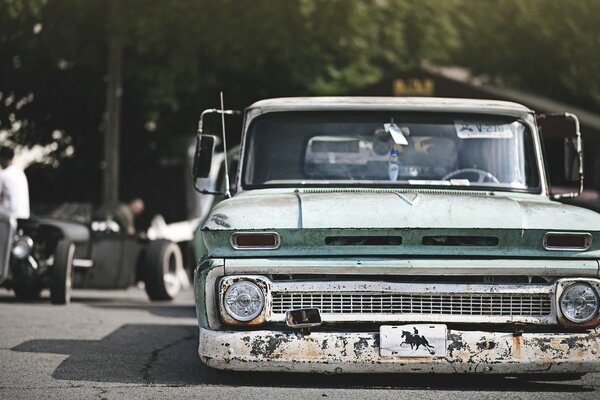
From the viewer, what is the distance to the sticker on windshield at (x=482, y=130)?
890cm

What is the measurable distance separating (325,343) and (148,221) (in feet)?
76.3

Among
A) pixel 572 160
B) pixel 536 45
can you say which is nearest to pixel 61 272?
pixel 572 160

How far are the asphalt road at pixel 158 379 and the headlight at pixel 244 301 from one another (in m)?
0.43

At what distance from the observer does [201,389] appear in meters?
7.54

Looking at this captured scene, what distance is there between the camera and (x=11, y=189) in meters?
13.7

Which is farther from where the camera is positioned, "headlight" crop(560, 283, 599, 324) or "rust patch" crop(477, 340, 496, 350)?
"headlight" crop(560, 283, 599, 324)

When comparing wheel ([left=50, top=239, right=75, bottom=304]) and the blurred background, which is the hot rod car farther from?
the blurred background

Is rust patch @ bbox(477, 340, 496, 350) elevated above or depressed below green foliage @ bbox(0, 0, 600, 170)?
below

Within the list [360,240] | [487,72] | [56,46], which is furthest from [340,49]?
[360,240]

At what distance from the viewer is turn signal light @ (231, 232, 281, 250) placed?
24.6 feet

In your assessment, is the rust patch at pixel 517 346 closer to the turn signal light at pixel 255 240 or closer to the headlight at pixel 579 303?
the headlight at pixel 579 303

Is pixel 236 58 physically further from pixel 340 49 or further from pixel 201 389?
pixel 201 389

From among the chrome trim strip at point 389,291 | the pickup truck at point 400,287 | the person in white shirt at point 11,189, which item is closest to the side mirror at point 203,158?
the pickup truck at point 400,287

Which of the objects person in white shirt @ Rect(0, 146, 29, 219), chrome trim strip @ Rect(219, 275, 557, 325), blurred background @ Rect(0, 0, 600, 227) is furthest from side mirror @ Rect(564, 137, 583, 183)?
blurred background @ Rect(0, 0, 600, 227)
